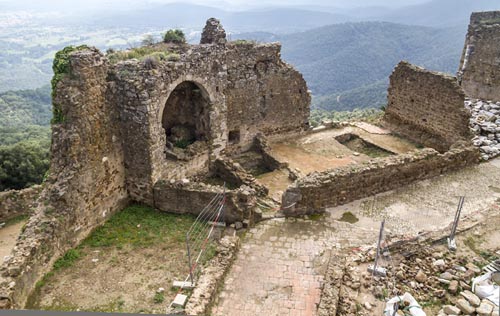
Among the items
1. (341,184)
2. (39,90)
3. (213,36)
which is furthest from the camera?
(39,90)

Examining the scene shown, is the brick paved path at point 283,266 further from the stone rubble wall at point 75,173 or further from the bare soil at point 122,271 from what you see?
the stone rubble wall at point 75,173

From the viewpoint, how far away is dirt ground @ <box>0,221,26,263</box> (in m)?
11.8

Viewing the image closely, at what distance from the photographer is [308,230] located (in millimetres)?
11133

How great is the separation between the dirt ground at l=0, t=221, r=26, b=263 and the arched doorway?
5.50 meters

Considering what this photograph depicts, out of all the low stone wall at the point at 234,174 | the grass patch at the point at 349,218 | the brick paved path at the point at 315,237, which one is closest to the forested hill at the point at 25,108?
the low stone wall at the point at 234,174

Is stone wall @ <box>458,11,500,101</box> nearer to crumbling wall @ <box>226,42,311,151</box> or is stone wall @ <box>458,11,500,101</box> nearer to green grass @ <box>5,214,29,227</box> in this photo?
crumbling wall @ <box>226,42,311,151</box>

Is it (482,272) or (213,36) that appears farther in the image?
(213,36)

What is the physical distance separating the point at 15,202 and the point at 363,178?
1125 centimetres

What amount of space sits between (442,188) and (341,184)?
3642 mm

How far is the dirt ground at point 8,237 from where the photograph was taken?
1180 cm

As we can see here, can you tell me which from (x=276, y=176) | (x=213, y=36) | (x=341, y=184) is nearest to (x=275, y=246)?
(x=341, y=184)

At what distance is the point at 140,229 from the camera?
11250 millimetres

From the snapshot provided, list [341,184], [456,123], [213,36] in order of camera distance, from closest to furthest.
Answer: [341,184]
[213,36]
[456,123]

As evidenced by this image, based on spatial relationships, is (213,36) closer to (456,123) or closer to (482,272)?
(456,123)
